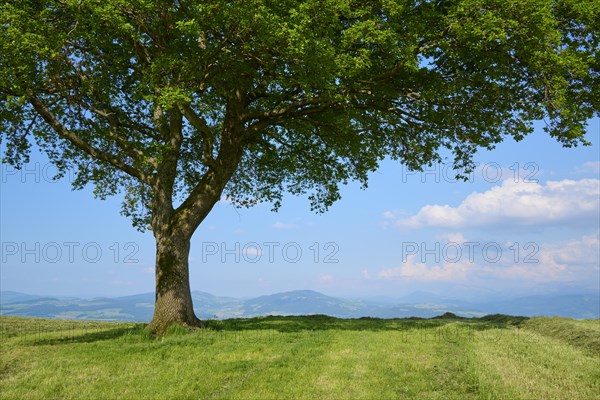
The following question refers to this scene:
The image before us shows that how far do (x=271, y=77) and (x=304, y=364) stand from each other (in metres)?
13.2

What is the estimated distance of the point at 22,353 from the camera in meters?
16.8

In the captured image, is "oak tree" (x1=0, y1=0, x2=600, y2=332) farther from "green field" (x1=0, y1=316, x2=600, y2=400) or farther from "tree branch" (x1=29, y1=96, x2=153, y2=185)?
"green field" (x1=0, y1=316, x2=600, y2=400)

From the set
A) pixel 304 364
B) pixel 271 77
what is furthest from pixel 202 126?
pixel 304 364

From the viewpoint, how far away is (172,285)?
70.7 feet

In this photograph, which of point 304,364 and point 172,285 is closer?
point 304,364

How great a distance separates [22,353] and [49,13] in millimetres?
13613

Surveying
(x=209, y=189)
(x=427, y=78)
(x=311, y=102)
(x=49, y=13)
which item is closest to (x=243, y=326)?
(x=209, y=189)

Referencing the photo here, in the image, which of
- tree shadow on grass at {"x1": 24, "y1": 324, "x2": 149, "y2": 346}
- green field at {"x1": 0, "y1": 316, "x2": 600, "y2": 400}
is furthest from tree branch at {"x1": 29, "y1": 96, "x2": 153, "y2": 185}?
green field at {"x1": 0, "y1": 316, "x2": 600, "y2": 400}

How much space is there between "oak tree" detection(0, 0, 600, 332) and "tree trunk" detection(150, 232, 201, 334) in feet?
0.19

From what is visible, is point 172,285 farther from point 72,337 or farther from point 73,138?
point 73,138

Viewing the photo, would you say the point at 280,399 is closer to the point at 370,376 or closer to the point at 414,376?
the point at 370,376

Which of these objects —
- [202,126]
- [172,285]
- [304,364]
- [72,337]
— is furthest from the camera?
[202,126]

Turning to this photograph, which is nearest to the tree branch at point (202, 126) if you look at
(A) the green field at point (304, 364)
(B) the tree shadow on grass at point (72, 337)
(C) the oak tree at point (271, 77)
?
(C) the oak tree at point (271, 77)

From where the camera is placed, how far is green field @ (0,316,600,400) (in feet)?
39.1
